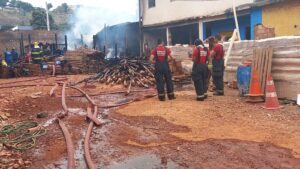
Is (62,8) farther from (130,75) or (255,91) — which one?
(255,91)

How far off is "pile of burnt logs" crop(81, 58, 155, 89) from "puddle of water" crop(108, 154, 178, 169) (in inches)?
329

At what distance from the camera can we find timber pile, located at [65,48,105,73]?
21.7 m

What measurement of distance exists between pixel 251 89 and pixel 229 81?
2.95 metres

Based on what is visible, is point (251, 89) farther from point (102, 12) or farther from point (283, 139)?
point (102, 12)

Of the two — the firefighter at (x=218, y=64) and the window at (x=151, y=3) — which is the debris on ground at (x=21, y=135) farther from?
the window at (x=151, y=3)

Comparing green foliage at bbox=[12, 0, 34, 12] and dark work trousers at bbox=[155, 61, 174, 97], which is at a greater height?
green foliage at bbox=[12, 0, 34, 12]

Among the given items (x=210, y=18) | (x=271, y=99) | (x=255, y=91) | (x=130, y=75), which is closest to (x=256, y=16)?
(x=210, y=18)

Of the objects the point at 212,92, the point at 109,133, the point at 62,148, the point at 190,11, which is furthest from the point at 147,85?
the point at 190,11

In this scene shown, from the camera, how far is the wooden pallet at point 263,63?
900cm

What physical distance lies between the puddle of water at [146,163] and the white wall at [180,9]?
1439 cm

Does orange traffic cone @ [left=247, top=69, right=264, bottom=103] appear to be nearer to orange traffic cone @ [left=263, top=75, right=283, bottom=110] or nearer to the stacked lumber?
orange traffic cone @ [left=263, top=75, right=283, bottom=110]

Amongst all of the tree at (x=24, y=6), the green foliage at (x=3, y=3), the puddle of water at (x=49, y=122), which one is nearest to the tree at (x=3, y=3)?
the green foliage at (x=3, y=3)

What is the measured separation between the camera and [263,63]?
9.22 m

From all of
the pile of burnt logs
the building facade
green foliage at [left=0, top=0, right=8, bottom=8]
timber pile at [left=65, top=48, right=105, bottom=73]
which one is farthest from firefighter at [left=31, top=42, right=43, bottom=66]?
green foliage at [left=0, top=0, right=8, bottom=8]
